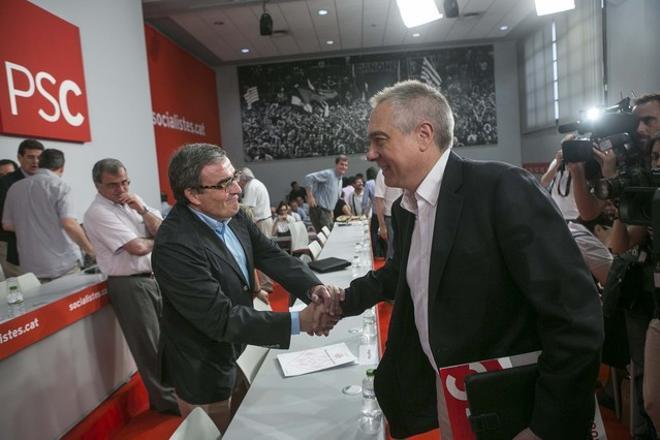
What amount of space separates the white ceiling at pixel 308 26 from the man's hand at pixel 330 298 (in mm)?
6914

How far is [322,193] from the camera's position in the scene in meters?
7.35

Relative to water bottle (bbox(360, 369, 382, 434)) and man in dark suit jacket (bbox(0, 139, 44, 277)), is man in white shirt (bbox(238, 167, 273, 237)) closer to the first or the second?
man in dark suit jacket (bbox(0, 139, 44, 277))

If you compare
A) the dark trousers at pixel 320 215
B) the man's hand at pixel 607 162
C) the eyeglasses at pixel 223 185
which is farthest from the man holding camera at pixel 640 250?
the dark trousers at pixel 320 215

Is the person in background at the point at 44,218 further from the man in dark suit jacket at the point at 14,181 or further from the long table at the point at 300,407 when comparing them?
the long table at the point at 300,407

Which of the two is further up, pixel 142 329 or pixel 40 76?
pixel 40 76

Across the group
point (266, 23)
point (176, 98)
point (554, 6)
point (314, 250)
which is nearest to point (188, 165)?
point (314, 250)

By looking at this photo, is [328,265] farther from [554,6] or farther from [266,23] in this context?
[266,23]

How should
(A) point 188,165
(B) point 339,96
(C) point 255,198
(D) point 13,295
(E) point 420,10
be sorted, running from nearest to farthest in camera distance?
(A) point 188,165, (D) point 13,295, (E) point 420,10, (C) point 255,198, (B) point 339,96

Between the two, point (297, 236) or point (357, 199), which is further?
point (357, 199)

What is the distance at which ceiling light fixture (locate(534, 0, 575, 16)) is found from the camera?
5.52 metres

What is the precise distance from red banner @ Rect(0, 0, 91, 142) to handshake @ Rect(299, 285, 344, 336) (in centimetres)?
341

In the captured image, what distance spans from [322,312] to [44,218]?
8.93 ft

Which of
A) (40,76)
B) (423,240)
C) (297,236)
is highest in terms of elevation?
(40,76)

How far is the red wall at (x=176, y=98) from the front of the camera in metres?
8.16
